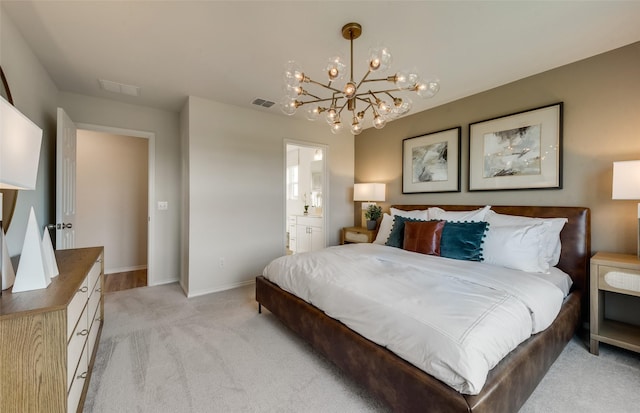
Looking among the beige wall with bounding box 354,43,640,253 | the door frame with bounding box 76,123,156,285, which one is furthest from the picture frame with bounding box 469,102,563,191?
the door frame with bounding box 76,123,156,285

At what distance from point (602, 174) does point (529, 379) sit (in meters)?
2.12

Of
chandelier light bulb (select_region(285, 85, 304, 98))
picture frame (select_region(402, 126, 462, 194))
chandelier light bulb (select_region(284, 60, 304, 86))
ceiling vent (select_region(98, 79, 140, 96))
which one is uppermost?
ceiling vent (select_region(98, 79, 140, 96))

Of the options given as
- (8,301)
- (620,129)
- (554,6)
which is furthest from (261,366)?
(620,129)

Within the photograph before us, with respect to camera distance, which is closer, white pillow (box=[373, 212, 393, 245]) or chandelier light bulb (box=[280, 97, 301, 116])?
chandelier light bulb (box=[280, 97, 301, 116])

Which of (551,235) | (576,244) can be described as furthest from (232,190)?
(576,244)

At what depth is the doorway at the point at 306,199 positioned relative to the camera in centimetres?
482

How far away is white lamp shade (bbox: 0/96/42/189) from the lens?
0.97m

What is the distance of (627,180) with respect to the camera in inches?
79.0

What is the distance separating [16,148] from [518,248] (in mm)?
3282

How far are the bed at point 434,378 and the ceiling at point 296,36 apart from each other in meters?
1.54

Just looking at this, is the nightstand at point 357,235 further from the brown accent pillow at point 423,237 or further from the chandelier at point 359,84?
the chandelier at point 359,84

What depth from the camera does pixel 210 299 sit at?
3.28 meters

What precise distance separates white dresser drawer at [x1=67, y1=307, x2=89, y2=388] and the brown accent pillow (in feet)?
9.01

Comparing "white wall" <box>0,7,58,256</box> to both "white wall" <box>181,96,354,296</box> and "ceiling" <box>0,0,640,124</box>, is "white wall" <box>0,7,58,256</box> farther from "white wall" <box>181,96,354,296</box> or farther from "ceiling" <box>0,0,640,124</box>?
"white wall" <box>181,96,354,296</box>
